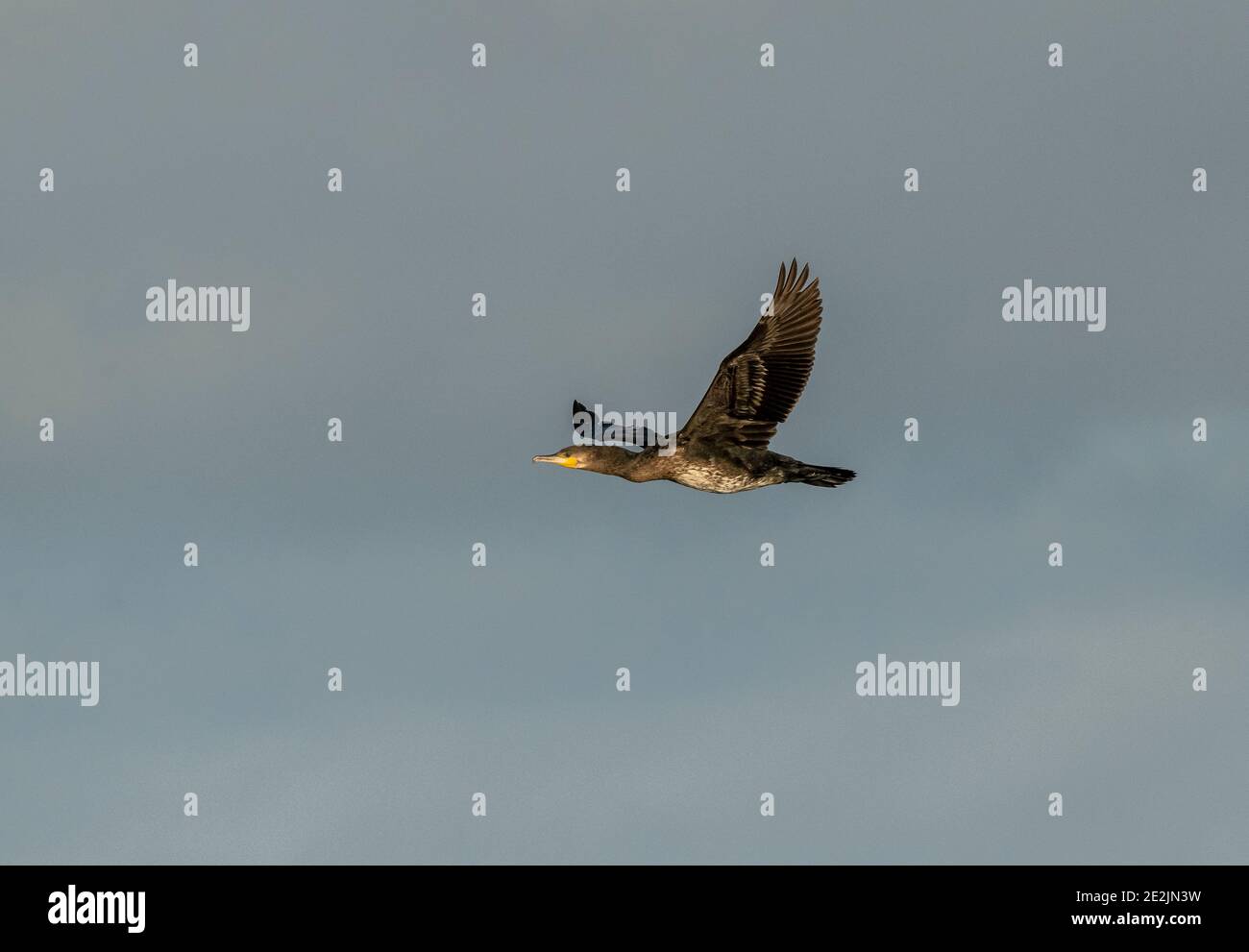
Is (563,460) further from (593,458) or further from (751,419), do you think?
(751,419)

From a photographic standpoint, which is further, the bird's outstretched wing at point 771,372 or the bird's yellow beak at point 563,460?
the bird's yellow beak at point 563,460

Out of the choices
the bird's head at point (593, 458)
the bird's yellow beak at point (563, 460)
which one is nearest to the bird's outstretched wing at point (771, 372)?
the bird's head at point (593, 458)

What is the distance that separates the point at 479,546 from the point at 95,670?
36.3ft

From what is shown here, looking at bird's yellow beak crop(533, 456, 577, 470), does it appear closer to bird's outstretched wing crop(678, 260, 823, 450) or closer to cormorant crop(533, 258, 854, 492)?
cormorant crop(533, 258, 854, 492)

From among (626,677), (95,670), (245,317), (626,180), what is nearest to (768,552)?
(626,677)

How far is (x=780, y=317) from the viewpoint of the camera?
149ft

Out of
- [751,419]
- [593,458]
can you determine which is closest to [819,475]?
[751,419]

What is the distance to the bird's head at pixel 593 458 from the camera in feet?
152

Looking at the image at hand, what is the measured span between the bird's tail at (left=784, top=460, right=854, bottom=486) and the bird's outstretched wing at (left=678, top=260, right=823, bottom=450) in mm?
813

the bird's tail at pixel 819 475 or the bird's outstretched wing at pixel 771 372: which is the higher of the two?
the bird's outstretched wing at pixel 771 372

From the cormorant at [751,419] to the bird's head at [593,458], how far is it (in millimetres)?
17

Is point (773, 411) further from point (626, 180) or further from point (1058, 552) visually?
point (1058, 552)

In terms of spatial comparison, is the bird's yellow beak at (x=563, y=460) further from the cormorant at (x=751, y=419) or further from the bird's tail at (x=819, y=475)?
the bird's tail at (x=819, y=475)

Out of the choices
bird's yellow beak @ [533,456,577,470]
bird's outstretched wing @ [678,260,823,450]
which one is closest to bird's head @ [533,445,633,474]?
bird's yellow beak @ [533,456,577,470]
